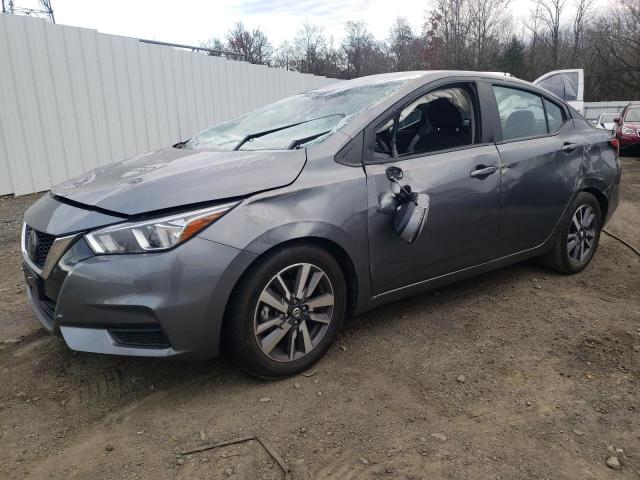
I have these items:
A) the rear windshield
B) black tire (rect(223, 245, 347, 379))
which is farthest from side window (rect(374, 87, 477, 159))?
the rear windshield

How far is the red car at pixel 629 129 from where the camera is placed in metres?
14.9

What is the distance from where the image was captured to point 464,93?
341cm

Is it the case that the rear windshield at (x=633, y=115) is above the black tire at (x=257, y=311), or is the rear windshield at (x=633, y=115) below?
above

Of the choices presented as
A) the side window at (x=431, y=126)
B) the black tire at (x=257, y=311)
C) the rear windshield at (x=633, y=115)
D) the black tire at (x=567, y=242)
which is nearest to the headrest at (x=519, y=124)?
the side window at (x=431, y=126)

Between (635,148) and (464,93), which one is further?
(635,148)

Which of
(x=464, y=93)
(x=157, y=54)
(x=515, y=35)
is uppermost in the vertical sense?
(x=515, y=35)

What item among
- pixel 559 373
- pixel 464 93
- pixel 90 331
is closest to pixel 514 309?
pixel 559 373

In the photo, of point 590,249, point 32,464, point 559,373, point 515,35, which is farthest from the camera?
point 515,35

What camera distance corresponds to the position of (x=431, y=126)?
325cm

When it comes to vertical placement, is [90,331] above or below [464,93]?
below

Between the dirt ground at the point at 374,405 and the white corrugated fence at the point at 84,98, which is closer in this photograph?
the dirt ground at the point at 374,405

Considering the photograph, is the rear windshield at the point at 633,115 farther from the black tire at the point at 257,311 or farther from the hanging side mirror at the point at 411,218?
the black tire at the point at 257,311

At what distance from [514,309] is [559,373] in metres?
0.87

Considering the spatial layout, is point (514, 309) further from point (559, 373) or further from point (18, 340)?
point (18, 340)
